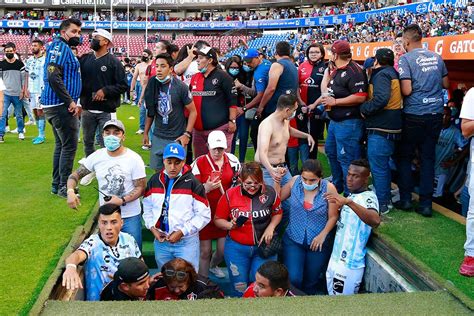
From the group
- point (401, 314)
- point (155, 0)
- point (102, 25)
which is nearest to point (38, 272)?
point (401, 314)

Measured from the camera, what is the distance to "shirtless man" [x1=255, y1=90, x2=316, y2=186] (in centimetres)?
534

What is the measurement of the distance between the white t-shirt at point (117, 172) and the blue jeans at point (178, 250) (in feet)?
1.47

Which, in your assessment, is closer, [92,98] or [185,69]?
[92,98]

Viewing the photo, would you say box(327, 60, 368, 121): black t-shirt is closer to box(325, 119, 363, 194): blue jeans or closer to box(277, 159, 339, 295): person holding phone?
box(325, 119, 363, 194): blue jeans

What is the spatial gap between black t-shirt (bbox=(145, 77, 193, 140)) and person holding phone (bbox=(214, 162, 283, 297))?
1379 mm

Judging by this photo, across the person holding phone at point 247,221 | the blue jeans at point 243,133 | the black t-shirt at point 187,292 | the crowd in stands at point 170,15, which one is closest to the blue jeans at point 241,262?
the person holding phone at point 247,221

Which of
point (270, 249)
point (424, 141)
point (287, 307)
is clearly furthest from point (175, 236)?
point (424, 141)

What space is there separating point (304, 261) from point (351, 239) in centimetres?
53

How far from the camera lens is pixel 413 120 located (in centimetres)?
548

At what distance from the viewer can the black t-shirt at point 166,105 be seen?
19.1 feet

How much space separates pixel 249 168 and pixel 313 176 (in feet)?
1.91

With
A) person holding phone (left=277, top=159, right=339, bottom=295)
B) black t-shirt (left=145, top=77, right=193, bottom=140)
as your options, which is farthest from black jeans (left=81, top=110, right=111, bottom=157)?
person holding phone (left=277, top=159, right=339, bottom=295)

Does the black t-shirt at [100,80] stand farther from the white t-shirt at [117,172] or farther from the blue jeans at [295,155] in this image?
the blue jeans at [295,155]

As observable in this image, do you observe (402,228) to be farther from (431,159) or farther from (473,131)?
(473,131)
